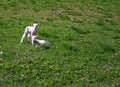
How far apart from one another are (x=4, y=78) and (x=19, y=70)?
96 centimetres

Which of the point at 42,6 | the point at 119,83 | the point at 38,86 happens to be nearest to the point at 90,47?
the point at 119,83

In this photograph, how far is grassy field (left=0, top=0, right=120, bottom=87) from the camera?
1187 centimetres

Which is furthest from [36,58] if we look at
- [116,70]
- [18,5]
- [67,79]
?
[18,5]

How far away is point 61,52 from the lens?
15070mm

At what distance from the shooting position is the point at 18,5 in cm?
3180

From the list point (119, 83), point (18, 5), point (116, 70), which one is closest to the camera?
point (119, 83)

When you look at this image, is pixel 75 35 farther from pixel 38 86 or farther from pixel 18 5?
pixel 18 5

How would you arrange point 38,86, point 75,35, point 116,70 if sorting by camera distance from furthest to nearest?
point 75,35 → point 116,70 → point 38,86

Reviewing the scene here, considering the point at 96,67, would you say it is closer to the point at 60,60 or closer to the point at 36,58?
the point at 60,60

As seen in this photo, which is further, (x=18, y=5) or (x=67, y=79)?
(x=18, y=5)

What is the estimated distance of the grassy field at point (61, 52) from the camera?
11.9 metres

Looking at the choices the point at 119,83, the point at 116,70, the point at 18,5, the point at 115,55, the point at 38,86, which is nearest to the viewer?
the point at 38,86

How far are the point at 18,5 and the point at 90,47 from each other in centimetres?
1650

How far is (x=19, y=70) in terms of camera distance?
12.4 metres
